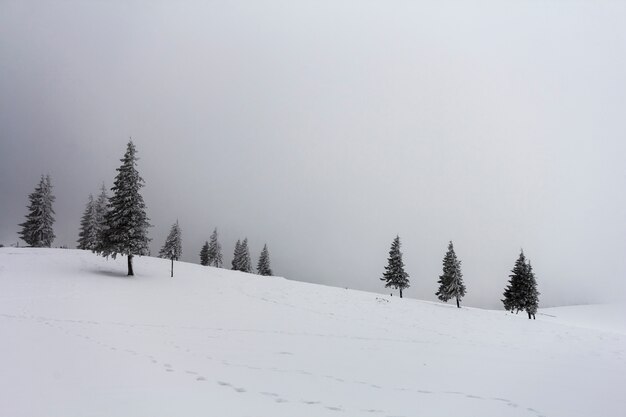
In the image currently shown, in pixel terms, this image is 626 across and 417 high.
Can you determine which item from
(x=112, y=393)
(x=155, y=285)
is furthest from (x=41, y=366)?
(x=155, y=285)

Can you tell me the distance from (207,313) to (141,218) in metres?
17.7

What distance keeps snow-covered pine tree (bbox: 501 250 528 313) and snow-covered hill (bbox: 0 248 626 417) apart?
96.5 feet

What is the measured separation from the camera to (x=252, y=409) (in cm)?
613

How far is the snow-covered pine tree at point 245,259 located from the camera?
249 feet

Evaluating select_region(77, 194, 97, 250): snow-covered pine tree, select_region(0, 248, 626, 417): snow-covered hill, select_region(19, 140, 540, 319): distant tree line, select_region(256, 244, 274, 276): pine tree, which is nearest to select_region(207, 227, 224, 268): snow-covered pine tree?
select_region(19, 140, 540, 319): distant tree line

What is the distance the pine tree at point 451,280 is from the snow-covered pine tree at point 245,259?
4352 cm

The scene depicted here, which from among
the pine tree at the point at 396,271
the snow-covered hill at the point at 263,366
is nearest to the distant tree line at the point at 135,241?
the pine tree at the point at 396,271

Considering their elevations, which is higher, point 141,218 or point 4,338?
point 141,218

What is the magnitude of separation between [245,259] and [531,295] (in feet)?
183

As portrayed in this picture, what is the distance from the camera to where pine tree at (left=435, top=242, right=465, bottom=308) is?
4781 centimetres

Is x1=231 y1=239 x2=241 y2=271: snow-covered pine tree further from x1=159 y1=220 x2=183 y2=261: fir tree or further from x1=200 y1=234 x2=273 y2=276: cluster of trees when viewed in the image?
x1=159 y1=220 x2=183 y2=261: fir tree

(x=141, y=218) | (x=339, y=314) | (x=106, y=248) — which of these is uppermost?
(x=141, y=218)

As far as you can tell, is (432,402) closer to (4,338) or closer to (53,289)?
(4,338)

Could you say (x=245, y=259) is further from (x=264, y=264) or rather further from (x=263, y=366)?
(x=263, y=366)
